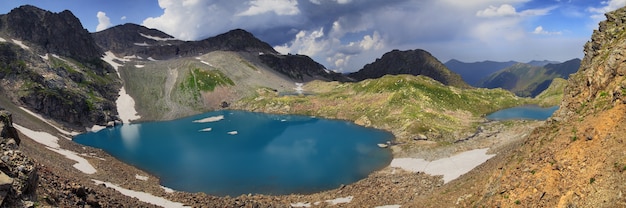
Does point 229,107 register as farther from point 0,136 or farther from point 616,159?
point 616,159

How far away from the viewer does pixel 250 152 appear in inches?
3625

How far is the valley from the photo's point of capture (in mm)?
23359

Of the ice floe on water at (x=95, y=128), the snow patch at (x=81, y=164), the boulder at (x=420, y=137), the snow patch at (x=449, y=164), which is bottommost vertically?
the snow patch at (x=449, y=164)

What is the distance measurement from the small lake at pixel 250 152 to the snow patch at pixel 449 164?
530cm

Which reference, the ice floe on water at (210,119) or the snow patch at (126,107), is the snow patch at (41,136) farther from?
the snow patch at (126,107)

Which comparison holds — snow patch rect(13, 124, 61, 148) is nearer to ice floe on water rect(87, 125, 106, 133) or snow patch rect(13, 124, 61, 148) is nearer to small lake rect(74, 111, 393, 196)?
small lake rect(74, 111, 393, 196)

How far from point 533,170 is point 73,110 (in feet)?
500

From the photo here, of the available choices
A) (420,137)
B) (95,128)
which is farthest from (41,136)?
Result: (420,137)

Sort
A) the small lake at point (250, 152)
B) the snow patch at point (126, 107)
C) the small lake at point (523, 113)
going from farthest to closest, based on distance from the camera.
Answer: the snow patch at point (126, 107), the small lake at point (523, 113), the small lake at point (250, 152)

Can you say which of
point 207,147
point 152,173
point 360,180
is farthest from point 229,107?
point 360,180

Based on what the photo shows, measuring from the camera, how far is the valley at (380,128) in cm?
2336

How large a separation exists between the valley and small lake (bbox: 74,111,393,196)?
16.0ft

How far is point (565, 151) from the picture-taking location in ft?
81.1

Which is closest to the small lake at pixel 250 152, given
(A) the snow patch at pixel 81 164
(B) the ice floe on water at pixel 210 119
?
(B) the ice floe on water at pixel 210 119
